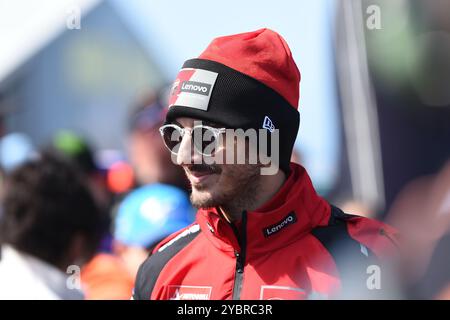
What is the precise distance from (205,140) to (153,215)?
1351 millimetres

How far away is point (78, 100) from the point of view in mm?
7852

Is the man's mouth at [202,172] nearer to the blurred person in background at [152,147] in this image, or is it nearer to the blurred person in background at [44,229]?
the blurred person in background at [44,229]

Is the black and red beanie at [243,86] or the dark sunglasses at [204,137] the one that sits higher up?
the black and red beanie at [243,86]

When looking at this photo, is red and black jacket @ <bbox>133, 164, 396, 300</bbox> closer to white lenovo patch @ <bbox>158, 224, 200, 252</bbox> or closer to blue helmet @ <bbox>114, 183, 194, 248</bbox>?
white lenovo patch @ <bbox>158, 224, 200, 252</bbox>

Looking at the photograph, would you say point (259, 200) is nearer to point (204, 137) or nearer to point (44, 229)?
point (204, 137)

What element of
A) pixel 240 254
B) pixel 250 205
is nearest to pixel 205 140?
pixel 250 205

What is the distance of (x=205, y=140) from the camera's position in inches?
106

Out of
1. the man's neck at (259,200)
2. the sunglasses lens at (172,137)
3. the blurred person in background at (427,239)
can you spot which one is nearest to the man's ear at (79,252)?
the sunglasses lens at (172,137)

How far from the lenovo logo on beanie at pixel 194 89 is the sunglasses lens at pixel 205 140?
8cm

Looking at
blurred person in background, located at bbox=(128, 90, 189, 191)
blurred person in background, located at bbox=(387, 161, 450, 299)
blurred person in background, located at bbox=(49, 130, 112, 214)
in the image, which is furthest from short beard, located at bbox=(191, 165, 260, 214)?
blurred person in background, located at bbox=(49, 130, 112, 214)

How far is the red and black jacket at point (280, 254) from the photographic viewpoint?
2.56 meters

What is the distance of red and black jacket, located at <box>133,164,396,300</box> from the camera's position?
256 centimetres

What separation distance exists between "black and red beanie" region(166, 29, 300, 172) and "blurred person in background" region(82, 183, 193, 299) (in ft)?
4.00
